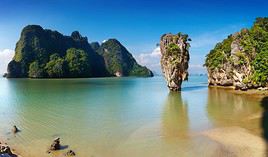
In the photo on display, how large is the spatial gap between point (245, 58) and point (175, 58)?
409 inches

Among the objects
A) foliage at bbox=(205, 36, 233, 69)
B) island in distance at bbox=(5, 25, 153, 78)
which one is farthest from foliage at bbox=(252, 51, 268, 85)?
island in distance at bbox=(5, 25, 153, 78)

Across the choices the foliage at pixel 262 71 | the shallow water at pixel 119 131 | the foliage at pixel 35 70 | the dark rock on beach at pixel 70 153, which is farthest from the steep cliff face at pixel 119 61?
the dark rock on beach at pixel 70 153

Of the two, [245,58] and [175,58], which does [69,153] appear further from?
[245,58]

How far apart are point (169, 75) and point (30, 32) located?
99768 mm

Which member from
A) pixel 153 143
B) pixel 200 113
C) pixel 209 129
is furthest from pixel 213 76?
pixel 153 143

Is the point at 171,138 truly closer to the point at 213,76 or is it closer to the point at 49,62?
the point at 213,76

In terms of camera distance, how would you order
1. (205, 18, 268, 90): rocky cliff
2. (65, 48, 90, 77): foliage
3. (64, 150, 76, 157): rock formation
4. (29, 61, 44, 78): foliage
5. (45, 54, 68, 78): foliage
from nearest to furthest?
(64, 150, 76, 157): rock formation → (205, 18, 268, 90): rocky cliff → (29, 61, 44, 78): foliage → (45, 54, 68, 78): foliage → (65, 48, 90, 77): foliage

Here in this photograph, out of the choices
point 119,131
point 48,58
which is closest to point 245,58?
point 119,131

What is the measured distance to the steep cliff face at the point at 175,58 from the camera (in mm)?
38875

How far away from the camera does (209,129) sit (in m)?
14.1

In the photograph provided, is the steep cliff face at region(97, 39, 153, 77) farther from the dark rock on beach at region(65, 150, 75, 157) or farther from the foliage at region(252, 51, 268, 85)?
the dark rock on beach at region(65, 150, 75, 157)

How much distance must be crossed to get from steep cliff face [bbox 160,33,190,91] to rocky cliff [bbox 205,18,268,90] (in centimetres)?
760

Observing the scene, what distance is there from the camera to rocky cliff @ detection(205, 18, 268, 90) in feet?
72.1

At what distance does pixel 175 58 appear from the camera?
3881 cm
